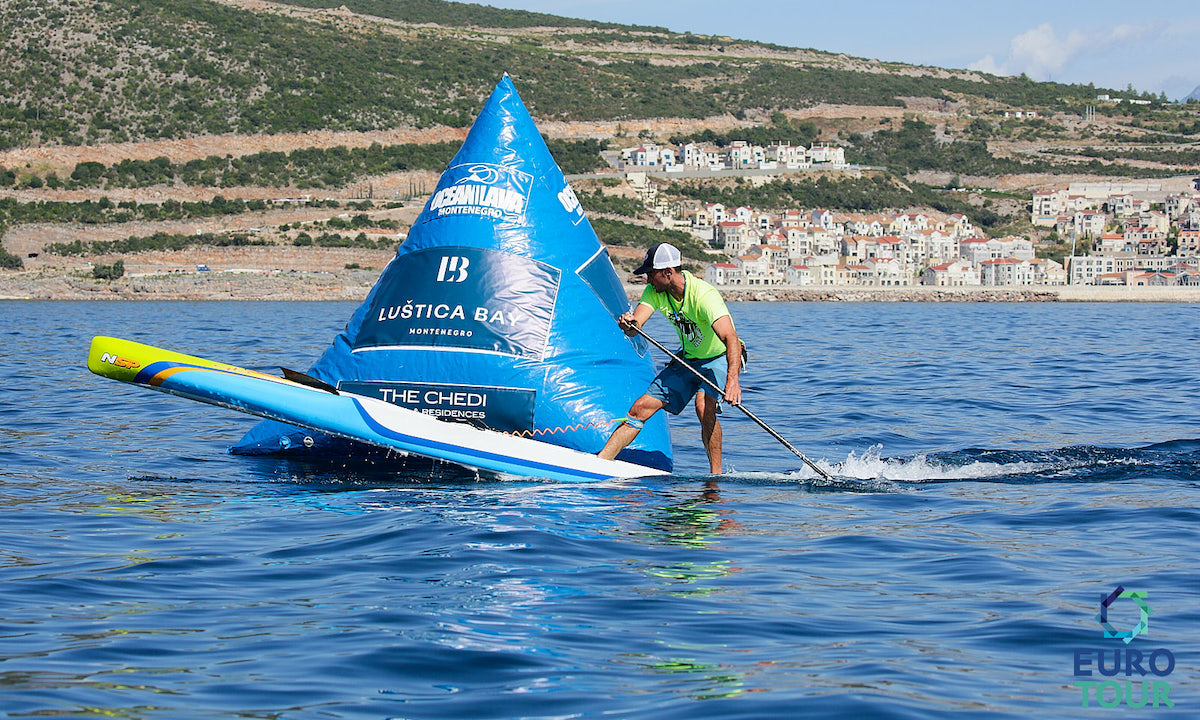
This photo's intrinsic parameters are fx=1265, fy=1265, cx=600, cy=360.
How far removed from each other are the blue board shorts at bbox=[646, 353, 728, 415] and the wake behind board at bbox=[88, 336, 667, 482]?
2.25 ft

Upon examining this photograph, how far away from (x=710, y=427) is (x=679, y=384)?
512 mm

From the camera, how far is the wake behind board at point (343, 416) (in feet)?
32.4

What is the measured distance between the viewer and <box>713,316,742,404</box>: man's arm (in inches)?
383

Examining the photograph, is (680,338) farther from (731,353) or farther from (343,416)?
(343,416)

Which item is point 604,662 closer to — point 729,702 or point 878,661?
point 729,702

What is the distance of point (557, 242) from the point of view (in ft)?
37.7

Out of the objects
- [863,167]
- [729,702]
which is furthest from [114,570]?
[863,167]

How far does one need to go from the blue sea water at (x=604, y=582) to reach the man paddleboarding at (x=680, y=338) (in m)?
0.60

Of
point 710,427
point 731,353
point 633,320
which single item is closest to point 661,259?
point 633,320

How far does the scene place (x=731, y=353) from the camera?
9891 millimetres

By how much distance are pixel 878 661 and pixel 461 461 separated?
5146mm

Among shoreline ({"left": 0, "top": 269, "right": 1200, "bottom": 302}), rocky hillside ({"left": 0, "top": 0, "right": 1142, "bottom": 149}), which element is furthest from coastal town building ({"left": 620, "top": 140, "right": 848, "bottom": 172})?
shoreline ({"left": 0, "top": 269, "right": 1200, "bottom": 302})

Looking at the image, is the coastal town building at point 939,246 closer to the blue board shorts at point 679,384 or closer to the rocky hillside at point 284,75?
the rocky hillside at point 284,75

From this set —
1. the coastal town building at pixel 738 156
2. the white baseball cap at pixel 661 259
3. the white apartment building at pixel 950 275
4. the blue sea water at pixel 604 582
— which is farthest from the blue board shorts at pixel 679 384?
the coastal town building at pixel 738 156
